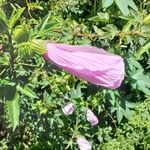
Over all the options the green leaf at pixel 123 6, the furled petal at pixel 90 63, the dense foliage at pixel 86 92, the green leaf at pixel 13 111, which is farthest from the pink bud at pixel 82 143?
the furled petal at pixel 90 63

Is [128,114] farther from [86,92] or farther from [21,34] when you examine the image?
[21,34]

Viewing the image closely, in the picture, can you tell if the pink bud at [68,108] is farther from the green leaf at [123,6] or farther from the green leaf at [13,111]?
the green leaf at [13,111]

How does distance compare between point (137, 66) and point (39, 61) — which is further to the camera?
point (137, 66)

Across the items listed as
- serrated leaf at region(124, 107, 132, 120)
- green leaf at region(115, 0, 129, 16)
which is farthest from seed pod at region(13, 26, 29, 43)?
serrated leaf at region(124, 107, 132, 120)

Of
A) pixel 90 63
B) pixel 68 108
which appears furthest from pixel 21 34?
pixel 68 108

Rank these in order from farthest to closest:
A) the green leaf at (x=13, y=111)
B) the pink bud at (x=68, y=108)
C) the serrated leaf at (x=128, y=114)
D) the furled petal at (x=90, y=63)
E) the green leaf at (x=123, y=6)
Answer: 1. the serrated leaf at (x=128, y=114)
2. the pink bud at (x=68, y=108)
3. the green leaf at (x=123, y=6)
4. the green leaf at (x=13, y=111)
5. the furled petal at (x=90, y=63)

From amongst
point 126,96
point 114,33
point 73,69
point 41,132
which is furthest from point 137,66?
point 73,69

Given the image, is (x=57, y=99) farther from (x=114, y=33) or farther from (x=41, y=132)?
(x=114, y=33)

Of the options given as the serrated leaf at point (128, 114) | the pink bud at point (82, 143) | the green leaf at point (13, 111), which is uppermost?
the green leaf at point (13, 111)
